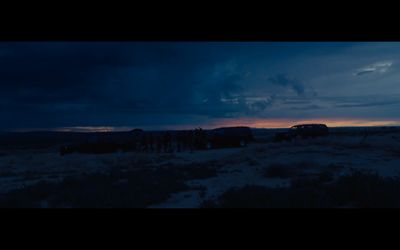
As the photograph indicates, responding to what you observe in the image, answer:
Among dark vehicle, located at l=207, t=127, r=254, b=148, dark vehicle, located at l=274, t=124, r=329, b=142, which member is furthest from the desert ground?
dark vehicle, located at l=274, t=124, r=329, b=142

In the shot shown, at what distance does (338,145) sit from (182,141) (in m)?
9.09

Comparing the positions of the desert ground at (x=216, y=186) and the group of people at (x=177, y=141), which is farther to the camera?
the group of people at (x=177, y=141)

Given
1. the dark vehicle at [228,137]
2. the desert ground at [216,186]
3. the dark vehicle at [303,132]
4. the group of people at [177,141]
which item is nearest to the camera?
the desert ground at [216,186]

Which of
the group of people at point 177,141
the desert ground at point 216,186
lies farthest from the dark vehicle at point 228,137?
the desert ground at point 216,186

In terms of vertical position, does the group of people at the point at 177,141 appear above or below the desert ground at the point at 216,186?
above

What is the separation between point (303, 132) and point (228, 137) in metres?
7.21

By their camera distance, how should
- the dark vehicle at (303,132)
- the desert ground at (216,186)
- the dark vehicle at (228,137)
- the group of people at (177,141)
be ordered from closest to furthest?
the desert ground at (216,186) < the group of people at (177,141) < the dark vehicle at (228,137) < the dark vehicle at (303,132)

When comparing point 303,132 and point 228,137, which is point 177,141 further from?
point 303,132

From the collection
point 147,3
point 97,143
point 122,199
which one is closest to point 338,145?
point 97,143

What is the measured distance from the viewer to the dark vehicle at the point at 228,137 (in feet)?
67.3

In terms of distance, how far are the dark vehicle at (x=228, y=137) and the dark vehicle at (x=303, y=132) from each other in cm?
418

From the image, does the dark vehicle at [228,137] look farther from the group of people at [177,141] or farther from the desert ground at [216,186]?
the desert ground at [216,186]

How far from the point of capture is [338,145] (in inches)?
812

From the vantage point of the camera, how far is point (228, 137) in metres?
20.7
